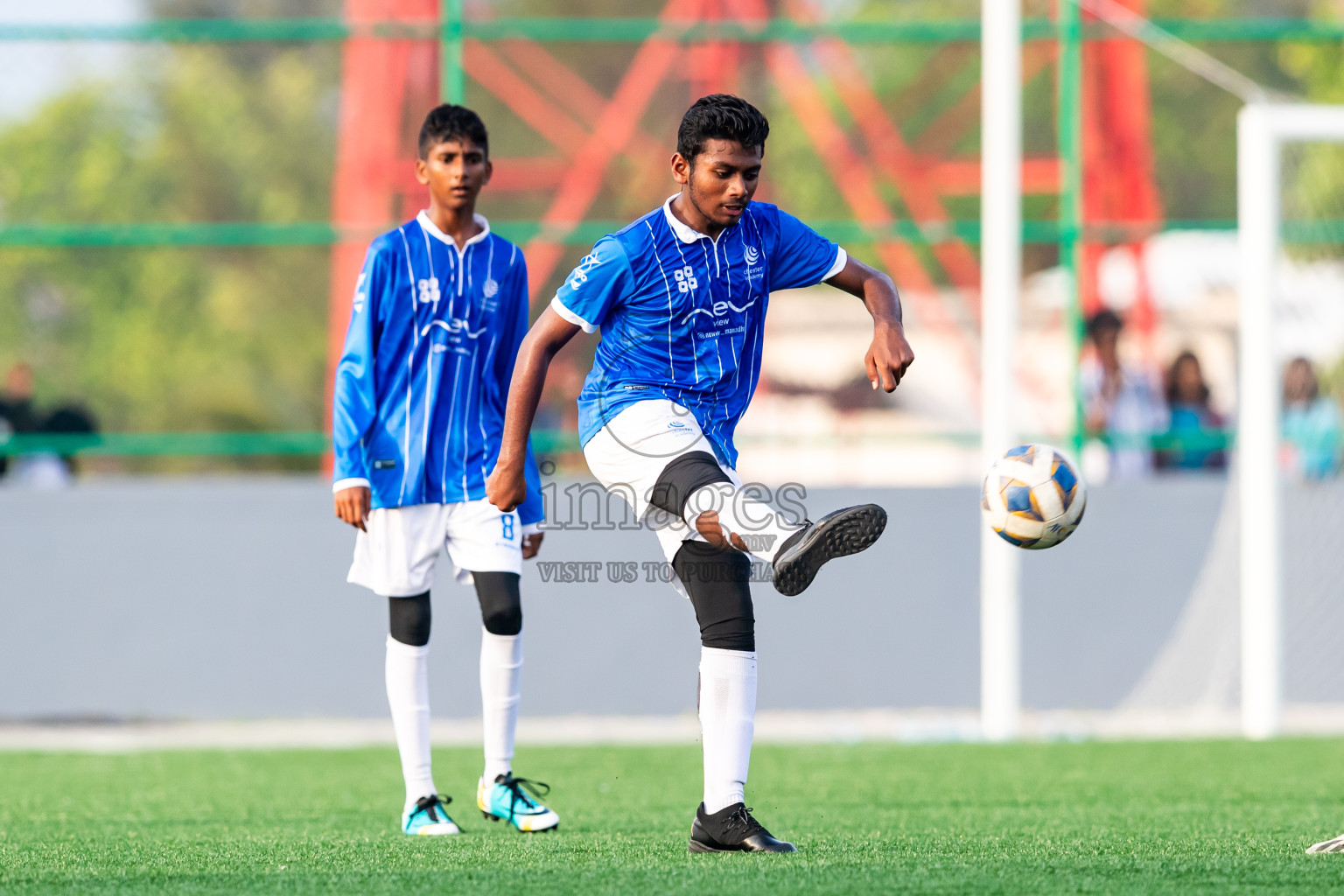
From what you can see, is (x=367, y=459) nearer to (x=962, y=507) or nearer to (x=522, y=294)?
(x=522, y=294)

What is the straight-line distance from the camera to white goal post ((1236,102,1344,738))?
8281mm

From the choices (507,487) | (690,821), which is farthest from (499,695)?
(507,487)

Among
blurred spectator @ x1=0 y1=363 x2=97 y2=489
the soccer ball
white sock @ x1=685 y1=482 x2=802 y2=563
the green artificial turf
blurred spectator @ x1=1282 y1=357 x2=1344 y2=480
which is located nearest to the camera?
the green artificial turf

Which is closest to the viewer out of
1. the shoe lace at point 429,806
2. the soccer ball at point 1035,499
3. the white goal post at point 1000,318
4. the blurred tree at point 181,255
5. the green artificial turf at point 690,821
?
the green artificial turf at point 690,821

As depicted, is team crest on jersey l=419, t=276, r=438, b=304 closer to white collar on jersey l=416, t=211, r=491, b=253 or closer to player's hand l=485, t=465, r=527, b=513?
white collar on jersey l=416, t=211, r=491, b=253

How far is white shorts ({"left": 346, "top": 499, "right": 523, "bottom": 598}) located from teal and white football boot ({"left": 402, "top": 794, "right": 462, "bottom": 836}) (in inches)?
24.6

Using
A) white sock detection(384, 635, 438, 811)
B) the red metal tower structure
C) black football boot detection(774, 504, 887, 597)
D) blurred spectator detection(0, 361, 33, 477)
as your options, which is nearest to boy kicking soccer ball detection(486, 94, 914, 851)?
black football boot detection(774, 504, 887, 597)

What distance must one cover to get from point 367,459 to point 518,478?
0.88m

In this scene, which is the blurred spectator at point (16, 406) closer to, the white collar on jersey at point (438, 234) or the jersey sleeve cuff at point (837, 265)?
the white collar on jersey at point (438, 234)

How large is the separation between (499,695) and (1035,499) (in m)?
1.73

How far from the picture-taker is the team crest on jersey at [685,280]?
13.9 ft

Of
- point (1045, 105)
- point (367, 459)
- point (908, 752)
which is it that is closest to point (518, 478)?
point (367, 459)

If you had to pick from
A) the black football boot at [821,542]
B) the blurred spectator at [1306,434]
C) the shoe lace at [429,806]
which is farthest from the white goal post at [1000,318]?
the black football boot at [821,542]

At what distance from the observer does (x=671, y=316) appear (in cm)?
424
